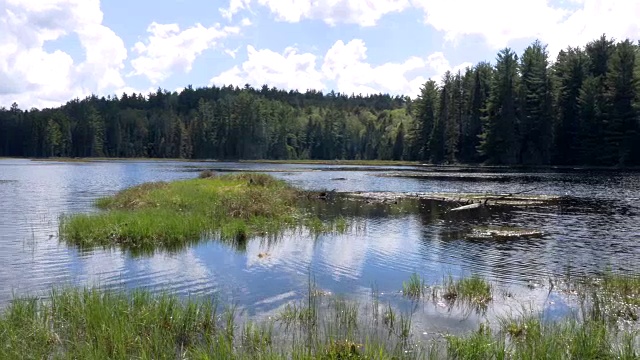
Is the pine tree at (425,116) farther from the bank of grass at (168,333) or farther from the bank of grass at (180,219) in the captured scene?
the bank of grass at (168,333)

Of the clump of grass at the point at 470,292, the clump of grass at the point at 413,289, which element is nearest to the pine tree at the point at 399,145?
the clump of grass at the point at 413,289

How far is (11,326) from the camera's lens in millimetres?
10977

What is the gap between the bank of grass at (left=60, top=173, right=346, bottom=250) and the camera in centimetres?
2419

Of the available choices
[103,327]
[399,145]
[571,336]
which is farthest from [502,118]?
[103,327]

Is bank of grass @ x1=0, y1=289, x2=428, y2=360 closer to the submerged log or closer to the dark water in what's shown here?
the dark water

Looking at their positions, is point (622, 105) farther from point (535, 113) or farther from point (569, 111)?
point (535, 113)

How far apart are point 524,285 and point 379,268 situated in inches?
200

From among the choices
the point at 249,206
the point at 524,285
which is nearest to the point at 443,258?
the point at 524,285

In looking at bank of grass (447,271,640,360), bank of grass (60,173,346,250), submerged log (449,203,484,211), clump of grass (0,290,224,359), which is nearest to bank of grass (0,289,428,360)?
clump of grass (0,290,224,359)

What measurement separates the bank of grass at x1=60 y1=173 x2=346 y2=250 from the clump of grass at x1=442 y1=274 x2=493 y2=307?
39.6 feet

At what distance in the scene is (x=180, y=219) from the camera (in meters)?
27.0

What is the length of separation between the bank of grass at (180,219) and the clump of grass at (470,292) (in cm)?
1207

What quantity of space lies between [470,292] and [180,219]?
53.1 ft

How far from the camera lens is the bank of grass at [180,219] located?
24188 millimetres
